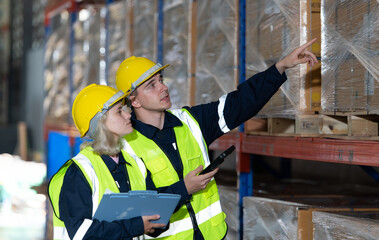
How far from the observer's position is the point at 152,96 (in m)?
3.63

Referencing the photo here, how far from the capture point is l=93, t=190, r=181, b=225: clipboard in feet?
9.63

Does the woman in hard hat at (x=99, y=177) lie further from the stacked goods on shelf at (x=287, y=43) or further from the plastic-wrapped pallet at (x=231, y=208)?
the plastic-wrapped pallet at (x=231, y=208)

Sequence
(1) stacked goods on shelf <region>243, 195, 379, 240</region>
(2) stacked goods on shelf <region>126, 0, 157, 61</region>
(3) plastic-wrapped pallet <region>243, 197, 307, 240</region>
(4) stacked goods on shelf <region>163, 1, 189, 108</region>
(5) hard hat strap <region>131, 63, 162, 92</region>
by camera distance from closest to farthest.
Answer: (5) hard hat strap <region>131, 63, 162, 92</region>, (1) stacked goods on shelf <region>243, 195, 379, 240</region>, (3) plastic-wrapped pallet <region>243, 197, 307, 240</region>, (4) stacked goods on shelf <region>163, 1, 189, 108</region>, (2) stacked goods on shelf <region>126, 0, 157, 61</region>

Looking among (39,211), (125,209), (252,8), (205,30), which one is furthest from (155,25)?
(39,211)

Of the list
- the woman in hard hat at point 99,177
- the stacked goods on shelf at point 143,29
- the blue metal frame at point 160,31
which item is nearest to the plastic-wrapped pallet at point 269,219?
the woman in hard hat at point 99,177

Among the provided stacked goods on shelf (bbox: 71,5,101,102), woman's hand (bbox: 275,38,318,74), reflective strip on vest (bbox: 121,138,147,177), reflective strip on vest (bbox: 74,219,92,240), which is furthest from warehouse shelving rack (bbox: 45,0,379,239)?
stacked goods on shelf (bbox: 71,5,101,102)

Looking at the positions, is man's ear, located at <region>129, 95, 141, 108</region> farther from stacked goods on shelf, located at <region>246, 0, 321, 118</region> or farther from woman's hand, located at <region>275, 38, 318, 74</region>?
stacked goods on shelf, located at <region>246, 0, 321, 118</region>

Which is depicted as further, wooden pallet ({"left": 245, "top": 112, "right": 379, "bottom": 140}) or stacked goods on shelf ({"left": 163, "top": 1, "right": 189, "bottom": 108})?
stacked goods on shelf ({"left": 163, "top": 1, "right": 189, "bottom": 108})

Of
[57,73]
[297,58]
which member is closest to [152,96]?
[297,58]

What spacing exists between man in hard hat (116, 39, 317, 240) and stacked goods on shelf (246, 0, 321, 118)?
453 mm

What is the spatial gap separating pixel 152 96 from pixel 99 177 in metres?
0.76

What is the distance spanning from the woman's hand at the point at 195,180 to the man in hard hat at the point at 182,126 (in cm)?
23

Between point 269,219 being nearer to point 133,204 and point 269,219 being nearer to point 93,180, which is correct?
point 133,204

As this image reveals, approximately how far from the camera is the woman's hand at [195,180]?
3.35 m
